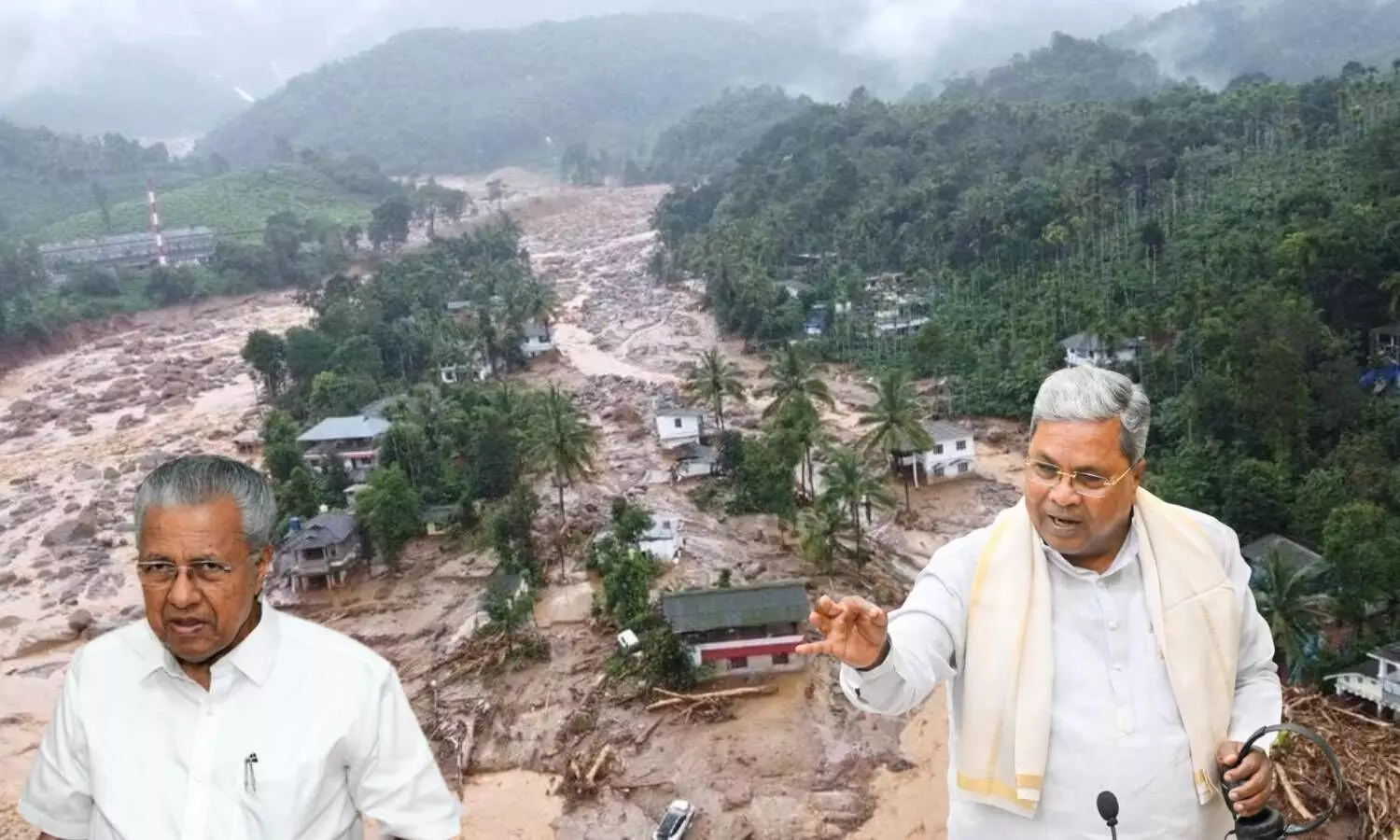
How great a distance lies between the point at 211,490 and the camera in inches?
89.4

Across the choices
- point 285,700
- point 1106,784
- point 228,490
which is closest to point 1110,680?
point 1106,784

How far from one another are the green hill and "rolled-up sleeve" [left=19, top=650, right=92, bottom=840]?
64953mm

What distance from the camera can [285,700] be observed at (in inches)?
86.2

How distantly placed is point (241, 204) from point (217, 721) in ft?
245

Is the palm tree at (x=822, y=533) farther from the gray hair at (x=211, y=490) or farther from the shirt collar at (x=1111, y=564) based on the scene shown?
the gray hair at (x=211, y=490)

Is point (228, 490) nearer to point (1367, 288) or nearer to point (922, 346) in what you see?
point (1367, 288)

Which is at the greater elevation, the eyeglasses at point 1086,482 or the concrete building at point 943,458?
the eyeglasses at point 1086,482

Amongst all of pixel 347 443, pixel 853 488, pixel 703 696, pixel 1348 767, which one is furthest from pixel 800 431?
pixel 1348 767

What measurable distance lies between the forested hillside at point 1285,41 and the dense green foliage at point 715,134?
116 feet

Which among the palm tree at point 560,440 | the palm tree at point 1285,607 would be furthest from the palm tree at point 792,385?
the palm tree at point 1285,607

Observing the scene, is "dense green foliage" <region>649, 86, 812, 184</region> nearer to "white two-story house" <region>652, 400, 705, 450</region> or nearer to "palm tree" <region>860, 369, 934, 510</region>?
"white two-story house" <region>652, 400, 705, 450</region>

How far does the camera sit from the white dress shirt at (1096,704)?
2379 mm

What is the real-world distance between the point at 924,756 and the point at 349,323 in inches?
946

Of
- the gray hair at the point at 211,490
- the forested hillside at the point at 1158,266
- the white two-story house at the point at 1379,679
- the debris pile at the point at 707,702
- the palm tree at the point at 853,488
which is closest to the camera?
the gray hair at the point at 211,490
